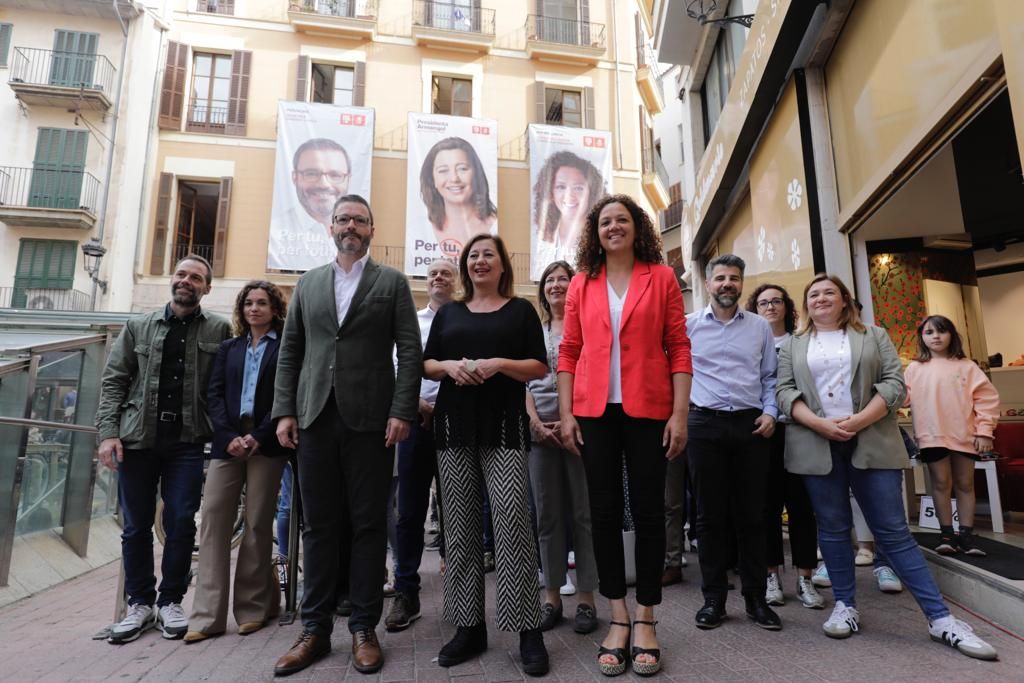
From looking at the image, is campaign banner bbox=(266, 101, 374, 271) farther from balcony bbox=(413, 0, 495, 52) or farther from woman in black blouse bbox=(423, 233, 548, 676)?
woman in black blouse bbox=(423, 233, 548, 676)

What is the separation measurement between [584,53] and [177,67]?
1176 cm

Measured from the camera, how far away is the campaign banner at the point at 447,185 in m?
16.1

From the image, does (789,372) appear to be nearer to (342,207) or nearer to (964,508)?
(964,508)

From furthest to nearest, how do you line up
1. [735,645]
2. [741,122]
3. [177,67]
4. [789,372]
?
[177,67], [741,122], [789,372], [735,645]

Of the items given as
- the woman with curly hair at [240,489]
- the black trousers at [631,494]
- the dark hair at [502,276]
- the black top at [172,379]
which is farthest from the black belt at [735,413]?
the black top at [172,379]

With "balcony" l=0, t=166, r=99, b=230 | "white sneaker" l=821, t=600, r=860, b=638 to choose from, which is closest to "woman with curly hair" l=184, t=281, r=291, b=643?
"white sneaker" l=821, t=600, r=860, b=638

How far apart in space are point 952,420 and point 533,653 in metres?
3.80

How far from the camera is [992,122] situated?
4840 mm

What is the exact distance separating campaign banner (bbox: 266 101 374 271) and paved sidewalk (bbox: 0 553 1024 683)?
12859 millimetres

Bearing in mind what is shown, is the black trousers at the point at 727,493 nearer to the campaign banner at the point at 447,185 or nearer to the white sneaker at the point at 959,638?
the white sneaker at the point at 959,638

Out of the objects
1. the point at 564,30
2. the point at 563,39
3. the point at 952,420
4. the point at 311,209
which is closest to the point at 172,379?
the point at 952,420

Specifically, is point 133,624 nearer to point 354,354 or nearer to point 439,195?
point 354,354

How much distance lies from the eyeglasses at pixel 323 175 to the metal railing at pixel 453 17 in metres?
5.74

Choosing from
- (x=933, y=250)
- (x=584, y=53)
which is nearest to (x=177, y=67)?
(x=584, y=53)
